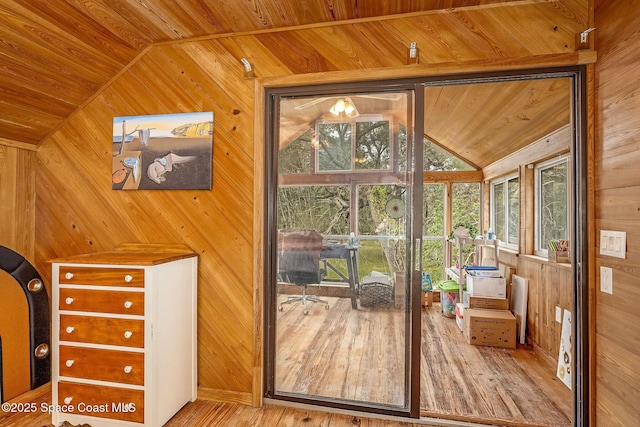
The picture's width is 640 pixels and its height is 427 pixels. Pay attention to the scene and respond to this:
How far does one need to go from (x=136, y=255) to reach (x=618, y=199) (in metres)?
→ 2.78

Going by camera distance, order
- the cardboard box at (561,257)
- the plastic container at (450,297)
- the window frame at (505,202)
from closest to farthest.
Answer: the cardboard box at (561,257)
the window frame at (505,202)
the plastic container at (450,297)

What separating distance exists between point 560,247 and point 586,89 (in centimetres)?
145

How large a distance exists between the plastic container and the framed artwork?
3.18 metres

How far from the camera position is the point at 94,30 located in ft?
6.51

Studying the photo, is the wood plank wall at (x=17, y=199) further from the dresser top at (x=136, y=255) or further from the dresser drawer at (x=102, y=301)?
the dresser drawer at (x=102, y=301)

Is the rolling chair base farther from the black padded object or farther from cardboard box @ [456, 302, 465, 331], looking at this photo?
cardboard box @ [456, 302, 465, 331]

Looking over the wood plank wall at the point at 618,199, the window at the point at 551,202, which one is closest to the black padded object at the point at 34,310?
the wood plank wall at the point at 618,199

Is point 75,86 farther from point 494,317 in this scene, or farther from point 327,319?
point 494,317

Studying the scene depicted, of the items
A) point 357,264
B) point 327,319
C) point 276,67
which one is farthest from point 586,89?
point 327,319

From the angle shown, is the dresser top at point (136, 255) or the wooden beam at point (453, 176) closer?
the dresser top at point (136, 255)

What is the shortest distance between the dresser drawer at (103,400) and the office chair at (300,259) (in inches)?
38.7

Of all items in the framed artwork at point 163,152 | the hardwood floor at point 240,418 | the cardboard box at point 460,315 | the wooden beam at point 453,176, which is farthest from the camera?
the wooden beam at point 453,176

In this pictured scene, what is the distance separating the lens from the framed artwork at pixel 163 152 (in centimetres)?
222

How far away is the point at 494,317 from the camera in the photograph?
314cm
